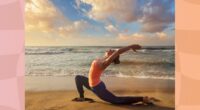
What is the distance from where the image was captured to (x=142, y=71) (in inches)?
67.4

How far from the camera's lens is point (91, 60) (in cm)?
174

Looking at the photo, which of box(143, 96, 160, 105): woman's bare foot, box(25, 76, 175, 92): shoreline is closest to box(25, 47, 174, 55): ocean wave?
box(25, 76, 175, 92): shoreline

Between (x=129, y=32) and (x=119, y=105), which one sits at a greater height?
(x=129, y=32)

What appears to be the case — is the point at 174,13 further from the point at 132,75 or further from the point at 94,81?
the point at 94,81

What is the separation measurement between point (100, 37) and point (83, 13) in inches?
6.7

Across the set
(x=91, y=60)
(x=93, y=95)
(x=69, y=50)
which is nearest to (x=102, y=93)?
(x=93, y=95)

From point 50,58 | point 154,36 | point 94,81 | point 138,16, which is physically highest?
point 138,16

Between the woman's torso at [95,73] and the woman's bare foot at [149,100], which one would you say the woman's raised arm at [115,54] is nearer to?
the woman's torso at [95,73]

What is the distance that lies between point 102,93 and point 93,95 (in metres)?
0.05

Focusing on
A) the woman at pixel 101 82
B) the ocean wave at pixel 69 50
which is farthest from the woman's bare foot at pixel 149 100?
the ocean wave at pixel 69 50

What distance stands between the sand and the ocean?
35mm

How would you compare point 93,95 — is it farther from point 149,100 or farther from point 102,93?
point 149,100

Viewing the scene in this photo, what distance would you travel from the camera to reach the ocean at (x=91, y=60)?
1.71 meters
